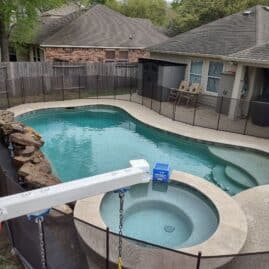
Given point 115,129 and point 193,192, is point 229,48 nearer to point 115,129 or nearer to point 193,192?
point 115,129

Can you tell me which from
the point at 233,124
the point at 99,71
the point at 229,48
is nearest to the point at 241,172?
the point at 233,124

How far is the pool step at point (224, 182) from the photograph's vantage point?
26.2 feet

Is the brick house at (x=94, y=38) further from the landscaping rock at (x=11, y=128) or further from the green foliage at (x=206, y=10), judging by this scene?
the landscaping rock at (x=11, y=128)

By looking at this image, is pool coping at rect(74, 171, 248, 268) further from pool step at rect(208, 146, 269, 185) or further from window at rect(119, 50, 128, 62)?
window at rect(119, 50, 128, 62)

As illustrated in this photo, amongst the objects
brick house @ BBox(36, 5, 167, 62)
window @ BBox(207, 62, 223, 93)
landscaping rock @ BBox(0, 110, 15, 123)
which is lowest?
landscaping rock @ BBox(0, 110, 15, 123)

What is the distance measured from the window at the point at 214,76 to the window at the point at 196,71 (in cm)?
63

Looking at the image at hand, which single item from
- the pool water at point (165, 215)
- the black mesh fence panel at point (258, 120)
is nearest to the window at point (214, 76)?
the black mesh fence panel at point (258, 120)

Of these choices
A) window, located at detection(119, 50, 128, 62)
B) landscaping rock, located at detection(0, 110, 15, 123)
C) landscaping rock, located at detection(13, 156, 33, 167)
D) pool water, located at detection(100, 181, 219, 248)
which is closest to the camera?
pool water, located at detection(100, 181, 219, 248)

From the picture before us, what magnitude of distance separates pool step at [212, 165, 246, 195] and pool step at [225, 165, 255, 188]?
0.32ft

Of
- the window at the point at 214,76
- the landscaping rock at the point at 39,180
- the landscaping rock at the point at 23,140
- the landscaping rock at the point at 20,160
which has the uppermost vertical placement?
the window at the point at 214,76

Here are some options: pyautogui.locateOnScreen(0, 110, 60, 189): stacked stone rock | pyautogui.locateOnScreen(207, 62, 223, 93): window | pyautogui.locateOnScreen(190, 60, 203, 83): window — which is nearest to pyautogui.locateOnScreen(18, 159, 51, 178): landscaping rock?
pyautogui.locateOnScreen(0, 110, 60, 189): stacked stone rock

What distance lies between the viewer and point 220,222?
547 cm

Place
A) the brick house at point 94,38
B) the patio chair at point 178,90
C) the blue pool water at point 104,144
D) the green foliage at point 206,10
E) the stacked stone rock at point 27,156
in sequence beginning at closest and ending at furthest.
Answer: the stacked stone rock at point 27,156
the blue pool water at point 104,144
the patio chair at point 178,90
the brick house at point 94,38
the green foliage at point 206,10

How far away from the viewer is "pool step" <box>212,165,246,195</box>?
7.98 metres
